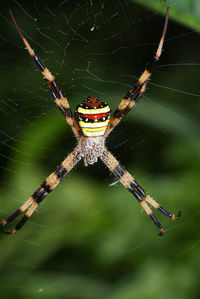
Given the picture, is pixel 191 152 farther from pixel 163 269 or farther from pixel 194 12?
pixel 194 12

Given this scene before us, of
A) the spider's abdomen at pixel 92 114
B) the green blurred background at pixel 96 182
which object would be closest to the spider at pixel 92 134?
the spider's abdomen at pixel 92 114

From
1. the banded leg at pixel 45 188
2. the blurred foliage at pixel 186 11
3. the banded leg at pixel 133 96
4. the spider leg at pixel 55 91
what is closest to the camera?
the blurred foliage at pixel 186 11

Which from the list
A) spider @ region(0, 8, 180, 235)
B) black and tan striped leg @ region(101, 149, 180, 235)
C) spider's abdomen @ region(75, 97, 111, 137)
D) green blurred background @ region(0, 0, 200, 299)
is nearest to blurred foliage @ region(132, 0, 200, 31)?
spider @ region(0, 8, 180, 235)

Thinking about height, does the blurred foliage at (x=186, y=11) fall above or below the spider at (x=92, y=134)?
above

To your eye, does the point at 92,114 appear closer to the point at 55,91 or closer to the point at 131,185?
the point at 55,91

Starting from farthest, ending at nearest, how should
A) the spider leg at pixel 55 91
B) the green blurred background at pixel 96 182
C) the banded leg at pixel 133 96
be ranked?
1. the green blurred background at pixel 96 182
2. the banded leg at pixel 133 96
3. the spider leg at pixel 55 91

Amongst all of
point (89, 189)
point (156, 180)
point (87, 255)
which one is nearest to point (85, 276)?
point (87, 255)

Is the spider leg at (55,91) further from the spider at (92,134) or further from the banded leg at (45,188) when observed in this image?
the banded leg at (45,188)
